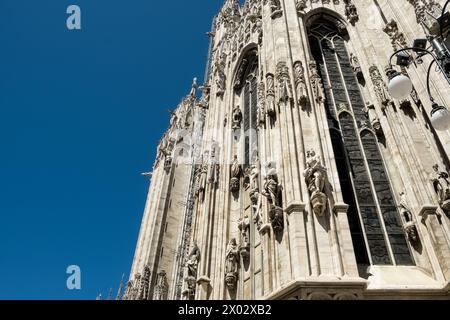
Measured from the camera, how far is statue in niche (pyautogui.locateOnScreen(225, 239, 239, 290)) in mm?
11078

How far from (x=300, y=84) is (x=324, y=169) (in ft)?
12.1

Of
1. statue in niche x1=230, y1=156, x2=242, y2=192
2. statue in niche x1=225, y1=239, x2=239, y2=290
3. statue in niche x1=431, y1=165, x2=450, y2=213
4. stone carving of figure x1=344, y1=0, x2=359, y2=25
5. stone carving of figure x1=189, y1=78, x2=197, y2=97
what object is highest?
stone carving of figure x1=189, y1=78, x2=197, y2=97

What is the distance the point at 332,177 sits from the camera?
9.52 meters

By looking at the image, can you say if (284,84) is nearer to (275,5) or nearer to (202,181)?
(202,181)

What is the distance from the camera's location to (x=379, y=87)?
1221 centimetres

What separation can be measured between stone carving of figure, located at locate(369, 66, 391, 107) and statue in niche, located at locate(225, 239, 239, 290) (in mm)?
6911

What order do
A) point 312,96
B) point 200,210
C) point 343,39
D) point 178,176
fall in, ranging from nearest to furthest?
point 312,96, point 200,210, point 343,39, point 178,176

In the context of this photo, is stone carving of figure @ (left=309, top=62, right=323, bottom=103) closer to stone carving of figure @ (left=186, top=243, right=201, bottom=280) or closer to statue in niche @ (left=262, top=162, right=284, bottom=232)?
statue in niche @ (left=262, top=162, right=284, bottom=232)

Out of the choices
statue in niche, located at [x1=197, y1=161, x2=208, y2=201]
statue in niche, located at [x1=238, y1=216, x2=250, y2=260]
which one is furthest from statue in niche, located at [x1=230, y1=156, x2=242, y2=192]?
statue in niche, located at [x1=238, y1=216, x2=250, y2=260]

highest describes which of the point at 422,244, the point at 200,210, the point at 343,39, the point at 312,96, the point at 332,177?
the point at 343,39
